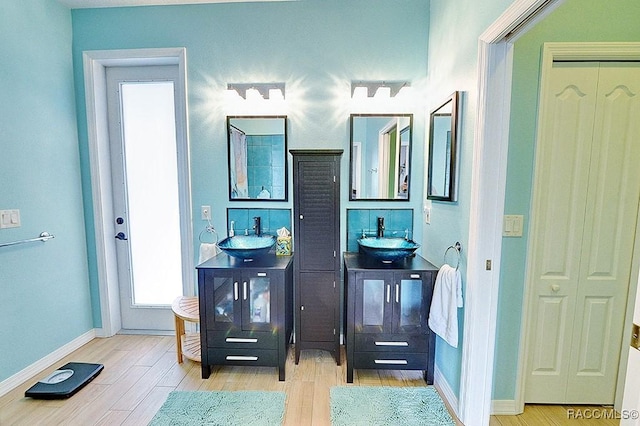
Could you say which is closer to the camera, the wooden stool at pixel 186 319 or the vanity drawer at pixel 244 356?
the vanity drawer at pixel 244 356

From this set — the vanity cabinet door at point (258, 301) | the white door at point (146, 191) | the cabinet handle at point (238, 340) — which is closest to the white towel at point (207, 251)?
the white door at point (146, 191)

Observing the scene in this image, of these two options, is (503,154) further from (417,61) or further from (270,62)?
(270,62)

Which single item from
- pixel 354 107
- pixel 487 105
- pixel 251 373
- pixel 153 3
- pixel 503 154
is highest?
pixel 153 3

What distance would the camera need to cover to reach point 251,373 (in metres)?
2.18

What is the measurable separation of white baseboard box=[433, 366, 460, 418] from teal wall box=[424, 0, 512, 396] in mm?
40

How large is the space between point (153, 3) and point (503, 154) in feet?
9.43

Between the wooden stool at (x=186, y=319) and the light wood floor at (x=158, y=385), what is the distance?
0.10 meters

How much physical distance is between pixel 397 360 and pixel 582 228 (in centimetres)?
144

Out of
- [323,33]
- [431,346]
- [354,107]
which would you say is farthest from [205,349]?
[323,33]

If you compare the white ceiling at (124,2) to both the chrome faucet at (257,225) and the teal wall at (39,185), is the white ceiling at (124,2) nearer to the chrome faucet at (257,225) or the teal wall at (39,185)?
the teal wall at (39,185)

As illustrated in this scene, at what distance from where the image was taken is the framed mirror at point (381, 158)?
2.44m

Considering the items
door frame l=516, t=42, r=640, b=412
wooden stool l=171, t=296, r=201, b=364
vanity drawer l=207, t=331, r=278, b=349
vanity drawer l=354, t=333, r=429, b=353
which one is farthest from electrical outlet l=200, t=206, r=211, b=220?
door frame l=516, t=42, r=640, b=412

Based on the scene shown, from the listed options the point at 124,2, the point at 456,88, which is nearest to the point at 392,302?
the point at 456,88

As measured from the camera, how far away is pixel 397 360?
203 cm
